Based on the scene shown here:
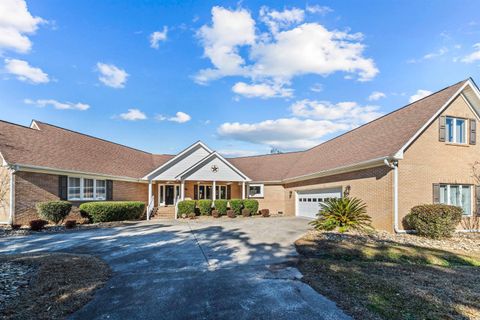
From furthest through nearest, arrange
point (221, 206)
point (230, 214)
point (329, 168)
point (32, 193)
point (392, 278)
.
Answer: point (221, 206), point (230, 214), point (329, 168), point (32, 193), point (392, 278)

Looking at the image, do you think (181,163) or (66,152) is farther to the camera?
(181,163)

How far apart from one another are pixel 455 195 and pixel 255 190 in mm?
15724

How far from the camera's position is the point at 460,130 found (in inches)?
559

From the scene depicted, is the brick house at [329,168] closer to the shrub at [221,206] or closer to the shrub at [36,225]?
the shrub at [36,225]

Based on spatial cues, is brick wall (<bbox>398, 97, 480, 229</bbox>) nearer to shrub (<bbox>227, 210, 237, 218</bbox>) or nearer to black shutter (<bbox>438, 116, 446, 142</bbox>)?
black shutter (<bbox>438, 116, 446, 142</bbox>)

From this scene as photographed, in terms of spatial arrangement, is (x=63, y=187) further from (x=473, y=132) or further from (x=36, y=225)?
(x=473, y=132)

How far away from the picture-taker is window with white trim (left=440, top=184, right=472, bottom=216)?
44.0ft

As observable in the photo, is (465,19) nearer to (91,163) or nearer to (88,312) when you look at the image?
(88,312)

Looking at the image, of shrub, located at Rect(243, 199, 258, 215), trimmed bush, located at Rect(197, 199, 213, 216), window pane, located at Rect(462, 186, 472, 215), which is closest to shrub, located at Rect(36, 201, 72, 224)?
trimmed bush, located at Rect(197, 199, 213, 216)

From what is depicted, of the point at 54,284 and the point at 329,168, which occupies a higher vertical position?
the point at 329,168

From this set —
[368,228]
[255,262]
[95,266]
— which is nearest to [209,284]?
[255,262]

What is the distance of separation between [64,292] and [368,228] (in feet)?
41.5

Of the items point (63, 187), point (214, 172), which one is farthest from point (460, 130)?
point (63, 187)

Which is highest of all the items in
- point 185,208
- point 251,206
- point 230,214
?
point 185,208
